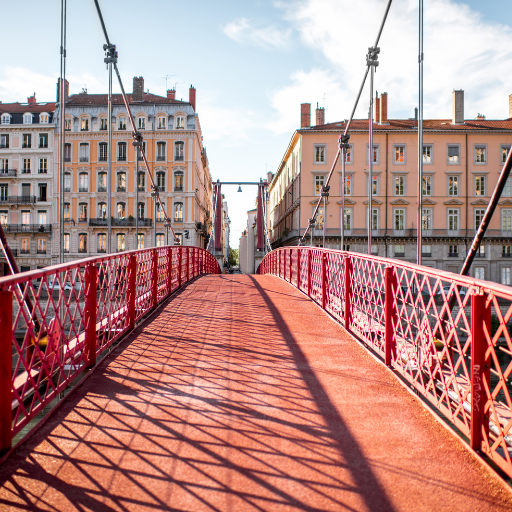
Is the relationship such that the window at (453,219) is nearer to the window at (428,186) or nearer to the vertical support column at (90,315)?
the window at (428,186)

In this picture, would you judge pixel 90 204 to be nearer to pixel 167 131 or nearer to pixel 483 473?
pixel 167 131

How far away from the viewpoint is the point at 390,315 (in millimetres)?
4164

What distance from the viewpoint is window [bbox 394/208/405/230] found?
34.1 m

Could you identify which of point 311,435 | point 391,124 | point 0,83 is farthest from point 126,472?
point 391,124

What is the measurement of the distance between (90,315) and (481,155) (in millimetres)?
36458

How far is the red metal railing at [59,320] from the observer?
2.55 m

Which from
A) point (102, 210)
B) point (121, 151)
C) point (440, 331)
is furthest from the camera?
point (121, 151)

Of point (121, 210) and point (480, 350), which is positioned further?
point (121, 210)

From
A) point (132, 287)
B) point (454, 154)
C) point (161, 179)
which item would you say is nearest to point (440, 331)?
point (132, 287)

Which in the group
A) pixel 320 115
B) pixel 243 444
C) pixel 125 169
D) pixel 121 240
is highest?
pixel 320 115

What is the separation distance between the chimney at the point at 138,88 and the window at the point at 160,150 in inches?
171

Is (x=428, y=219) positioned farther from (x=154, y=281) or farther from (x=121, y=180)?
(x=154, y=281)

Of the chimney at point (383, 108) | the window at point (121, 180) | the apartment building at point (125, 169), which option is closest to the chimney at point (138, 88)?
the apartment building at point (125, 169)

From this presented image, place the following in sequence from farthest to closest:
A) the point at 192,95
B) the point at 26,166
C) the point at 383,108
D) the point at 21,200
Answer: the point at 192,95, the point at 26,166, the point at 21,200, the point at 383,108
